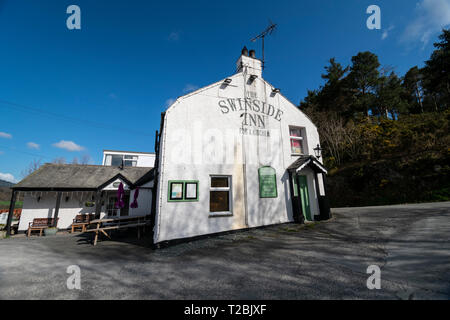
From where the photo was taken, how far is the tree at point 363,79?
23.5 m

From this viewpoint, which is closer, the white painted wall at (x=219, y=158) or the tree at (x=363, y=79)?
the white painted wall at (x=219, y=158)

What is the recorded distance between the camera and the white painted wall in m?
7.20

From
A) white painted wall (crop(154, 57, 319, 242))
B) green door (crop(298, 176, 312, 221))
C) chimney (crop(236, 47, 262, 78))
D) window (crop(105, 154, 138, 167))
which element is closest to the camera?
white painted wall (crop(154, 57, 319, 242))

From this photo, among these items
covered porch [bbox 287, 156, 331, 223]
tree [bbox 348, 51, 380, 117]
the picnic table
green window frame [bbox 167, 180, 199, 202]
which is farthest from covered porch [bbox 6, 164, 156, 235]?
tree [bbox 348, 51, 380, 117]

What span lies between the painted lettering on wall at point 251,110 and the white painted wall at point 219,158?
5.7 inches

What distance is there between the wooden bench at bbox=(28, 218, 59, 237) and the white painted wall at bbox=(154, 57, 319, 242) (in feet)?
41.8

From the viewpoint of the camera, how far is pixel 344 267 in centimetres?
388

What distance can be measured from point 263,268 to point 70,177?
18247mm

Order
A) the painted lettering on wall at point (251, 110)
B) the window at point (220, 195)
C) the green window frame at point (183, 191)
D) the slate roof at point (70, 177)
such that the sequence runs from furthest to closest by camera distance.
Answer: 1. the slate roof at point (70, 177)
2. the painted lettering on wall at point (251, 110)
3. the window at point (220, 195)
4. the green window frame at point (183, 191)

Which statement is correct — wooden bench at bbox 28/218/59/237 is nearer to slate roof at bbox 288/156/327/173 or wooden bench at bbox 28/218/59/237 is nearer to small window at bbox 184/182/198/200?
small window at bbox 184/182/198/200

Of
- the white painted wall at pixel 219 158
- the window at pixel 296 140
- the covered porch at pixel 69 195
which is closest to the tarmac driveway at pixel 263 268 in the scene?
the white painted wall at pixel 219 158

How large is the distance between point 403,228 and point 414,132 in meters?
17.8

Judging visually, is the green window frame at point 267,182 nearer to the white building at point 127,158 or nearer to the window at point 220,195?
the window at point 220,195
